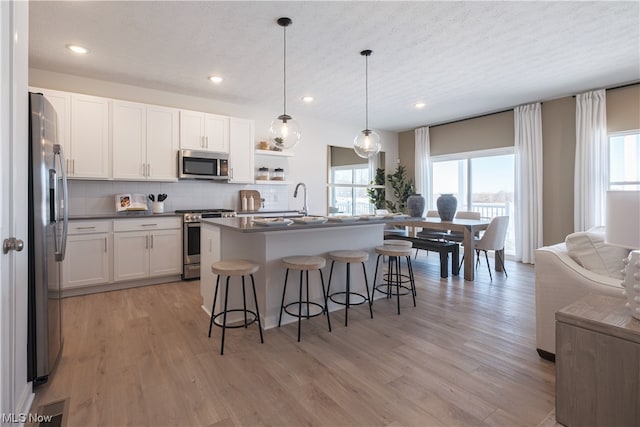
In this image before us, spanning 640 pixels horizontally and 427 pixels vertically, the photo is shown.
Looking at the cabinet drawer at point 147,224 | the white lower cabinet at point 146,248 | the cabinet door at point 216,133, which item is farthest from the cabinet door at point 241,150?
the white lower cabinet at point 146,248

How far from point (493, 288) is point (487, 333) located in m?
1.48

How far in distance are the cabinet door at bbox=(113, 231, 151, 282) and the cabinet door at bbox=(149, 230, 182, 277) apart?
0.06 m

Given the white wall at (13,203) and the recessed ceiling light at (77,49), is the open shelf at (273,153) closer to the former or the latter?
the recessed ceiling light at (77,49)

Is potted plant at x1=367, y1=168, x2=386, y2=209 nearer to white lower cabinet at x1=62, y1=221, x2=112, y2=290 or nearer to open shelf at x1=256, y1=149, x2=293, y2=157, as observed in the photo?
open shelf at x1=256, y1=149, x2=293, y2=157

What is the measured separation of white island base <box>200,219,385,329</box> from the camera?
2844 millimetres

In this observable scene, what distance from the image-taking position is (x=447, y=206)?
15.7 feet

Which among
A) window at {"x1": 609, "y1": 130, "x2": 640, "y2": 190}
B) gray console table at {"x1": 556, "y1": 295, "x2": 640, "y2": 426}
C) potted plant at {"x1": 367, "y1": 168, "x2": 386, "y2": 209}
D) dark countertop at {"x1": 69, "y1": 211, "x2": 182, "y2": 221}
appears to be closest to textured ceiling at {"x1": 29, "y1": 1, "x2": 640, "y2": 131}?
window at {"x1": 609, "y1": 130, "x2": 640, "y2": 190}

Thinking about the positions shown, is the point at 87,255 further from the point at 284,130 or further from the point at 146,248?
the point at 284,130

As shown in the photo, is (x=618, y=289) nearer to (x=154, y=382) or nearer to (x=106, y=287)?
(x=154, y=382)

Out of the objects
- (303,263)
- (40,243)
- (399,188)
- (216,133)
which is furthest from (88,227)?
(399,188)

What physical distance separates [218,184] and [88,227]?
1867mm

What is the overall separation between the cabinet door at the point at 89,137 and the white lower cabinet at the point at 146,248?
27.9 inches

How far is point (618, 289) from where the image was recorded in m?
1.92

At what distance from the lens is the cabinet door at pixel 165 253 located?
13.8 feet
